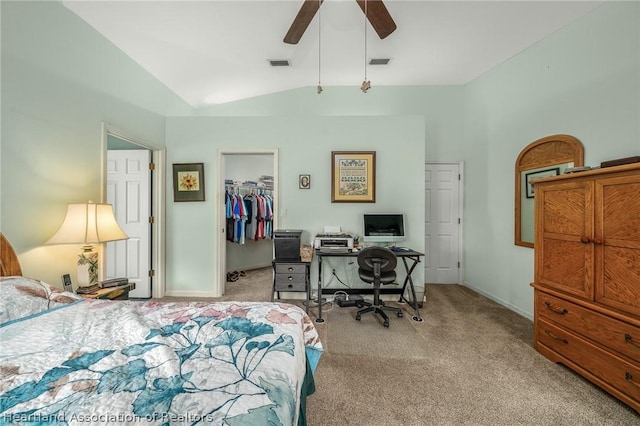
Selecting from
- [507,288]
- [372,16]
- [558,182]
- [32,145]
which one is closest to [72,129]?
[32,145]

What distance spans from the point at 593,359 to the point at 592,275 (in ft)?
1.84

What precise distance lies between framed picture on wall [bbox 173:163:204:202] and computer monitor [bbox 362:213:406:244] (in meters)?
2.28

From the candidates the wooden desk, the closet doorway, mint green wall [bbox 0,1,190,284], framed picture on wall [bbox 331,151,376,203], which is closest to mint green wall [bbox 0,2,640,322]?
mint green wall [bbox 0,1,190,284]

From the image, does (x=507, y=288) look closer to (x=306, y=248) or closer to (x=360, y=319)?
(x=360, y=319)

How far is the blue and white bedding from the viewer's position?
2.05 ft

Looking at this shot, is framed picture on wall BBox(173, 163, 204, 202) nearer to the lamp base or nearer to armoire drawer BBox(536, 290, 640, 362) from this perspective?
the lamp base

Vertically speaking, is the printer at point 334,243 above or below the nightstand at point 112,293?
above

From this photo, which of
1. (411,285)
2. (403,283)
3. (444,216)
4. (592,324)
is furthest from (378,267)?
(444,216)

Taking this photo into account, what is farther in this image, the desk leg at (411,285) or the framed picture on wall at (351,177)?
the framed picture on wall at (351,177)

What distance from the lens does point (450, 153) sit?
391 centimetres

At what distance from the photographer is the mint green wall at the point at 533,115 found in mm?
2023

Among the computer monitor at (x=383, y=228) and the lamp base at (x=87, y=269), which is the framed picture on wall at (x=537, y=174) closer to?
the computer monitor at (x=383, y=228)

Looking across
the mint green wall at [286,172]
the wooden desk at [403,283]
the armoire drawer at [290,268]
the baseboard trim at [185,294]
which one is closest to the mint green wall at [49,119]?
the mint green wall at [286,172]

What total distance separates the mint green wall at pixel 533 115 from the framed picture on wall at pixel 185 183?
13.0 feet
